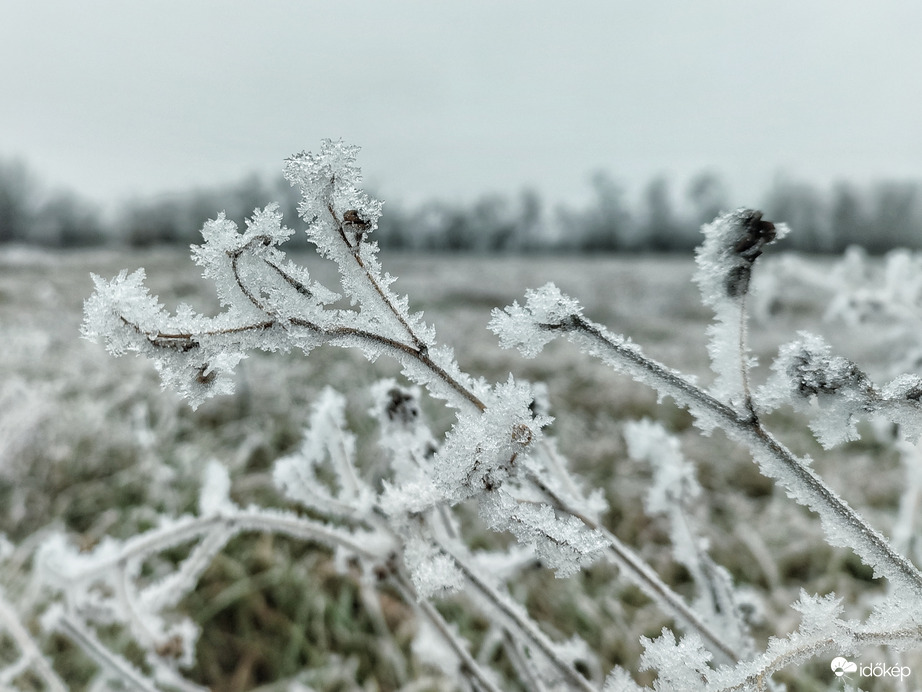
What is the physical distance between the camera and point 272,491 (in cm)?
238

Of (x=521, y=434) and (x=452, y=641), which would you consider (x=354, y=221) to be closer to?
(x=521, y=434)

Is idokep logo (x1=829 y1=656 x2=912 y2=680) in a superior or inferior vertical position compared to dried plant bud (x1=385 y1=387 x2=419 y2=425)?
inferior

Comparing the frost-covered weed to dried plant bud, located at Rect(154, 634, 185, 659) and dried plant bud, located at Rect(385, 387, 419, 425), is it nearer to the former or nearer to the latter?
dried plant bud, located at Rect(385, 387, 419, 425)

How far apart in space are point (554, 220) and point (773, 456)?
19594 millimetres

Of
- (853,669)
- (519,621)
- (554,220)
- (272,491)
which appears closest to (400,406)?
(519,621)

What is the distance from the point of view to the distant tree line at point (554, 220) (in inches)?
711

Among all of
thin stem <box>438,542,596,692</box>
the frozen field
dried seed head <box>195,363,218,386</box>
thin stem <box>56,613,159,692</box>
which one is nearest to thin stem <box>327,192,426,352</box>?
dried seed head <box>195,363,218,386</box>

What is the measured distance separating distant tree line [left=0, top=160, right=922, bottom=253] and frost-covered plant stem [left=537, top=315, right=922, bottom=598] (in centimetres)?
1631

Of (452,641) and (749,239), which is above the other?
(749,239)

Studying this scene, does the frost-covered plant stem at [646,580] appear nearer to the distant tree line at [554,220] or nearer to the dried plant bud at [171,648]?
the dried plant bud at [171,648]

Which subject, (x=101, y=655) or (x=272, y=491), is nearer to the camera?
(x=101, y=655)

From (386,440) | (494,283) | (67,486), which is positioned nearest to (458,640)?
(386,440)

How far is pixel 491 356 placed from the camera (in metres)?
4.27

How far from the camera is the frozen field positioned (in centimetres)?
168
